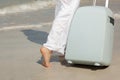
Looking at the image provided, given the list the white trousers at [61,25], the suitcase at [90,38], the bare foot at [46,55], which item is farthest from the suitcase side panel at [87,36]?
the bare foot at [46,55]

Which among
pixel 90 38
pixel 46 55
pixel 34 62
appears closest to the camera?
pixel 90 38

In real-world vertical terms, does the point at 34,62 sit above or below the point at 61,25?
below

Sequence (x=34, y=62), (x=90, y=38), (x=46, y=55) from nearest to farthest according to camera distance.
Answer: (x=90, y=38), (x=46, y=55), (x=34, y=62)

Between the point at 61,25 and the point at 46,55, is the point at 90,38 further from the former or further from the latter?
the point at 46,55

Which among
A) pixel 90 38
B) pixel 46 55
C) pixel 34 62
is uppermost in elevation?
pixel 90 38

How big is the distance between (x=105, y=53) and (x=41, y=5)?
592 cm

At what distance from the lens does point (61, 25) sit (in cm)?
406

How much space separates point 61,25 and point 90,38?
1.21 feet

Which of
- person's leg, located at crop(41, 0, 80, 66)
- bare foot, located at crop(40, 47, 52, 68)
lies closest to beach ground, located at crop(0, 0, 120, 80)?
bare foot, located at crop(40, 47, 52, 68)

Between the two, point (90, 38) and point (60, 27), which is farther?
point (60, 27)

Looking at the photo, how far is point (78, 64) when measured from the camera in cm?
410

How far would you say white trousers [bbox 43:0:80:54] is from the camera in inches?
159

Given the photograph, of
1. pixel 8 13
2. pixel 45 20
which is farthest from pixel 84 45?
pixel 8 13

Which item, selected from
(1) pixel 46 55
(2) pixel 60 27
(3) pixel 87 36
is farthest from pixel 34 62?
(3) pixel 87 36
